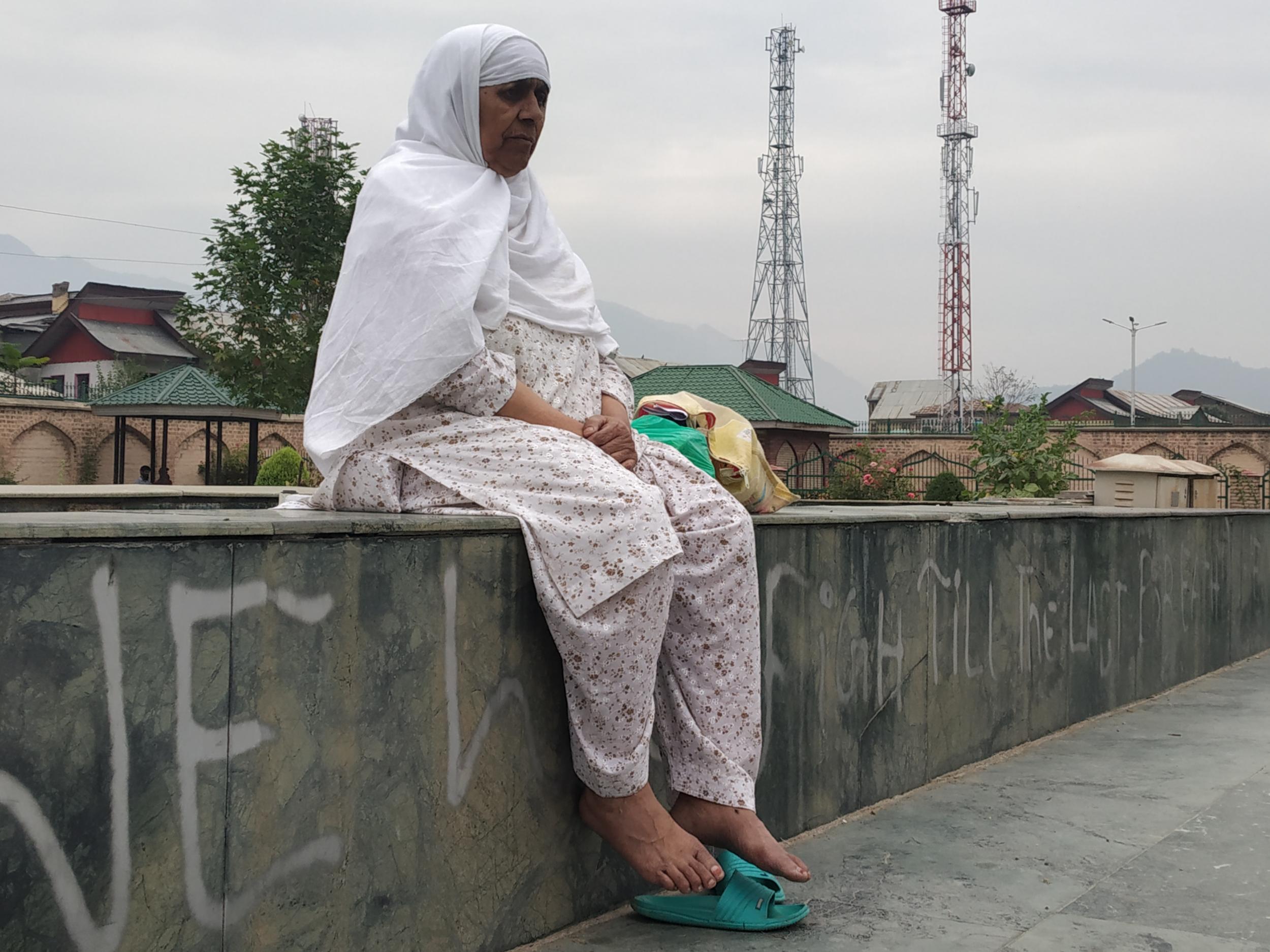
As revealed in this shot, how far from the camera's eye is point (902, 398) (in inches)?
2736

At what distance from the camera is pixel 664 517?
92.4 inches

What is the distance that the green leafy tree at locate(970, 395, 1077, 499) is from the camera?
11.6 meters

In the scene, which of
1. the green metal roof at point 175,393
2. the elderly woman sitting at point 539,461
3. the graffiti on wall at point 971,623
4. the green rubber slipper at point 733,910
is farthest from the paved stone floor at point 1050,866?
the green metal roof at point 175,393

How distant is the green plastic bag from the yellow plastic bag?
0.15 ft

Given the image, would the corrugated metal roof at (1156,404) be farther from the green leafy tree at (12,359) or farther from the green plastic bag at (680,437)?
the green plastic bag at (680,437)

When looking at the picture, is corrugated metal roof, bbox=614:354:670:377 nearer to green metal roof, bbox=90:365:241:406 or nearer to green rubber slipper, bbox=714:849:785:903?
green metal roof, bbox=90:365:241:406

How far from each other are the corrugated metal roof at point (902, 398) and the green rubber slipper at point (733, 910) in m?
62.7

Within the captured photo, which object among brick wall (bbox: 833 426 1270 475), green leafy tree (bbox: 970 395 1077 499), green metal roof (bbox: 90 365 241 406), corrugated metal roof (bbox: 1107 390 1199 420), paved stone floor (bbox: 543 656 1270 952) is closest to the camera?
paved stone floor (bbox: 543 656 1270 952)

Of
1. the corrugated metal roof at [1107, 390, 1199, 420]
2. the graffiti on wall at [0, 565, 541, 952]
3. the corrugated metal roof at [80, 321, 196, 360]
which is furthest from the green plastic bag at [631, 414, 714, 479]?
the corrugated metal roof at [1107, 390, 1199, 420]

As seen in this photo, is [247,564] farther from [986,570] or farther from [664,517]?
[986,570]

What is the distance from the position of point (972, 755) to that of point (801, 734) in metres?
1.29

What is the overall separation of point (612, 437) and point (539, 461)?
265mm

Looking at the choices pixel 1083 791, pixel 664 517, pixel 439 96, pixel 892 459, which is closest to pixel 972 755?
pixel 1083 791

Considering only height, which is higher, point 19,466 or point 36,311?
point 36,311
